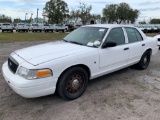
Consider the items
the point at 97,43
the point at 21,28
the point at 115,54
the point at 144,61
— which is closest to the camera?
the point at 97,43

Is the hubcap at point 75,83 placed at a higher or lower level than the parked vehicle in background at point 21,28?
lower

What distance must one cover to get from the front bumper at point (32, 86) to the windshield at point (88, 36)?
4.84ft

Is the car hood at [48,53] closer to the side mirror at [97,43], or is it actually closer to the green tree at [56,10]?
the side mirror at [97,43]

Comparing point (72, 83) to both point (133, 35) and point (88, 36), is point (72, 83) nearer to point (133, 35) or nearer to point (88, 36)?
point (88, 36)

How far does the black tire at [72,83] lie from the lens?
3652 mm

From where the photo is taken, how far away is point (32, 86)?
326cm

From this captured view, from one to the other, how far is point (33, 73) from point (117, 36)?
2.66m

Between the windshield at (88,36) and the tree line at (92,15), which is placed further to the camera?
the tree line at (92,15)

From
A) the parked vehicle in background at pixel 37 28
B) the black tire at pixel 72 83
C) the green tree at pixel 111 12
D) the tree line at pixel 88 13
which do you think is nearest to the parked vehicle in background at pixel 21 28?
the parked vehicle in background at pixel 37 28

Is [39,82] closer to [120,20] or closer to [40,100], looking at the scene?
[40,100]

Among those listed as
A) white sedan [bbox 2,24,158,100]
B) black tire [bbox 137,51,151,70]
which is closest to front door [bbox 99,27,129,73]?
white sedan [bbox 2,24,158,100]

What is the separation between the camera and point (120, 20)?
65188mm

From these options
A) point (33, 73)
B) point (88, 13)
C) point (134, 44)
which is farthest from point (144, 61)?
point (88, 13)

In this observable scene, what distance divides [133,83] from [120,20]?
208ft
